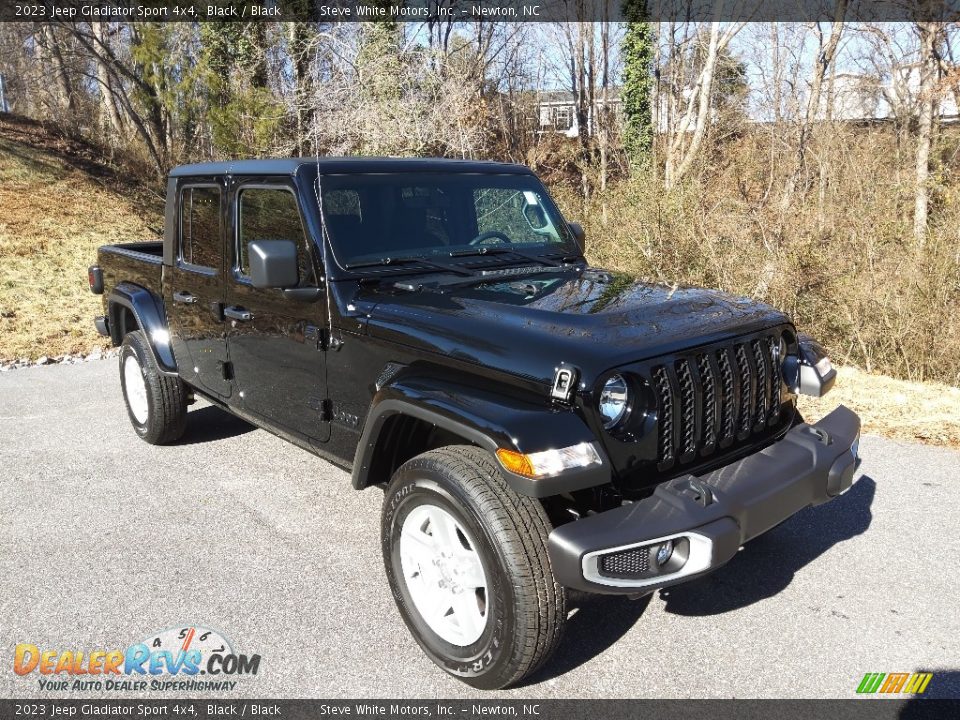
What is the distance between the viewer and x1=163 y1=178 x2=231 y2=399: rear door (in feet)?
14.6

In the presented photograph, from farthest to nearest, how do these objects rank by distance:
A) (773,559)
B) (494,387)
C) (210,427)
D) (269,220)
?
(210,427)
(269,220)
(773,559)
(494,387)

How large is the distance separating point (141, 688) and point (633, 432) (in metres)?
2.12

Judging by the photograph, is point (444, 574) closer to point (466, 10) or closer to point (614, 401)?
point (614, 401)

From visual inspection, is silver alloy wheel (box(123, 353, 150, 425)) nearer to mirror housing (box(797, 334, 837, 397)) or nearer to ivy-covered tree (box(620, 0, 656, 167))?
mirror housing (box(797, 334, 837, 397))

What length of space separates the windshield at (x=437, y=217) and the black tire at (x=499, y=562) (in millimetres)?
1338

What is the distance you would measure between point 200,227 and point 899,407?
5.28m

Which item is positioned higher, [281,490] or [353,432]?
[353,432]

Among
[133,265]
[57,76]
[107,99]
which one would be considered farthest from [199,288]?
[57,76]

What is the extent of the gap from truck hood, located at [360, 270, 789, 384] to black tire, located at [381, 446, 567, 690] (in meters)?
0.41

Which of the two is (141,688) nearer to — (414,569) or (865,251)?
(414,569)

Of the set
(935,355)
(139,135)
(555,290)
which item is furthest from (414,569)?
(139,135)

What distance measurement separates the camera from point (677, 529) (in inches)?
97.6

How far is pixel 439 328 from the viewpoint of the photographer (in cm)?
309

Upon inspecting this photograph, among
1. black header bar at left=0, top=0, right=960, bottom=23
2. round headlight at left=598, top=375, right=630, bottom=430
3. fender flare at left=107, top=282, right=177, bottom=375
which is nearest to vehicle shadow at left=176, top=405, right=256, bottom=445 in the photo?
fender flare at left=107, top=282, right=177, bottom=375
